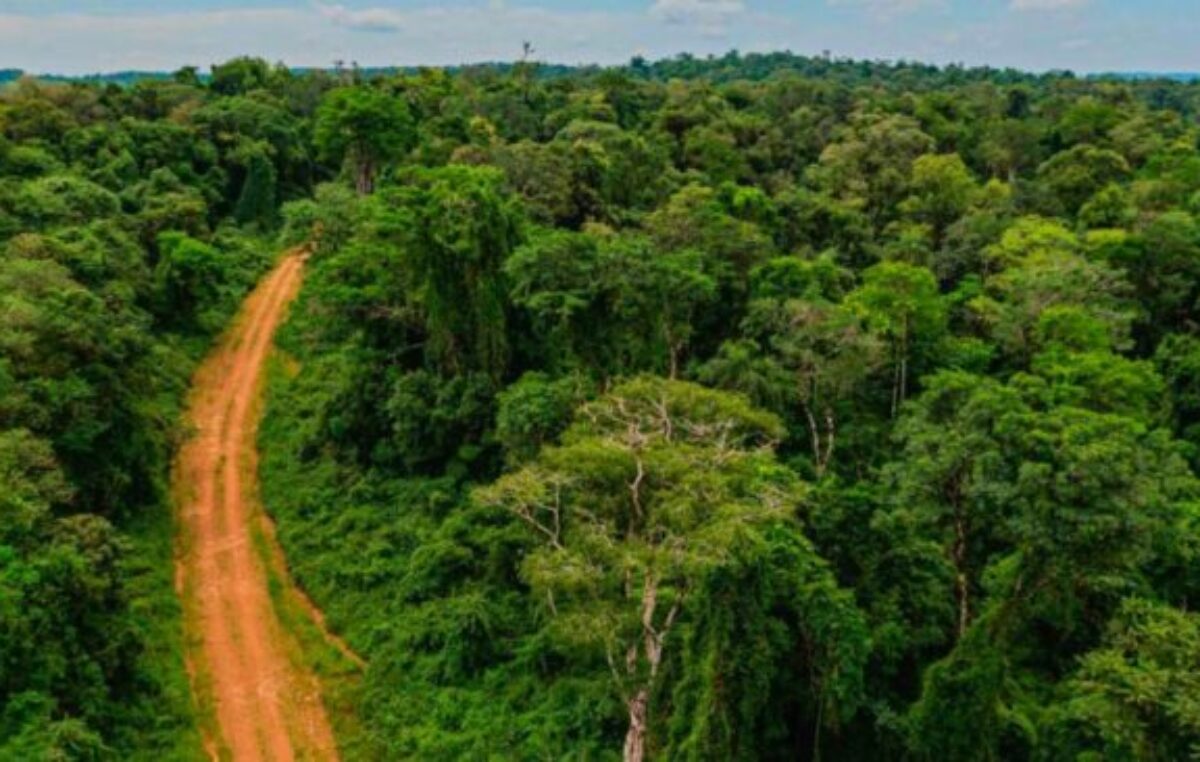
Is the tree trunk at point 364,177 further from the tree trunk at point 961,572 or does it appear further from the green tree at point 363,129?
the tree trunk at point 961,572

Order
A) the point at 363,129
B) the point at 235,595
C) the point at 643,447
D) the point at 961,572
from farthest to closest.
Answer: the point at 363,129 → the point at 235,595 → the point at 961,572 → the point at 643,447

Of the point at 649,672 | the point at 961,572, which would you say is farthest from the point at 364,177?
the point at 961,572

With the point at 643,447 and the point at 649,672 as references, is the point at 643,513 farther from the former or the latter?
the point at 649,672

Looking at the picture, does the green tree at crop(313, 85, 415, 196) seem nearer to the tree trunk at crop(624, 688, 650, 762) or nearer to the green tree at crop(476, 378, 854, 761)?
the green tree at crop(476, 378, 854, 761)

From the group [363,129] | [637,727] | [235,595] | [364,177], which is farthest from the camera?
[364,177]

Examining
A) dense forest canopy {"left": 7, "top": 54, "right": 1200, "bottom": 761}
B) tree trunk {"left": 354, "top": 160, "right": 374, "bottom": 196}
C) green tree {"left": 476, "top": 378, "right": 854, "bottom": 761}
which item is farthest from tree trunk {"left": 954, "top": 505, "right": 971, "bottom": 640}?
tree trunk {"left": 354, "top": 160, "right": 374, "bottom": 196}

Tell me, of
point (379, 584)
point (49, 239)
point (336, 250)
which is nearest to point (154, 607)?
point (379, 584)

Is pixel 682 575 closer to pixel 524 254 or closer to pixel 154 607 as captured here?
pixel 524 254
